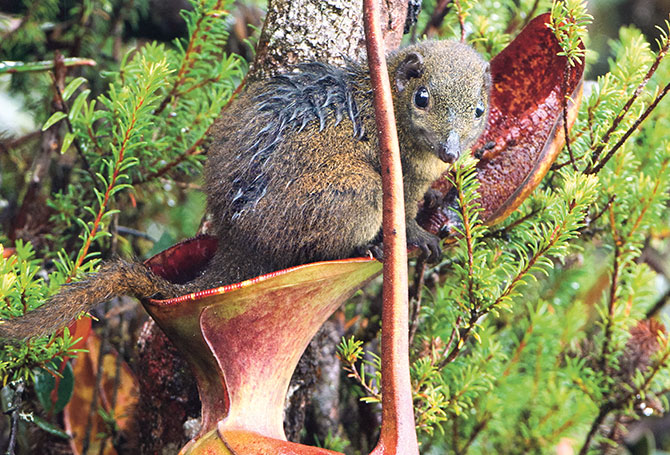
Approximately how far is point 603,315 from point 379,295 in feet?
1.71

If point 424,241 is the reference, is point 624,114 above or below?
above

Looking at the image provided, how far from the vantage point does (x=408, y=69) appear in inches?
60.1

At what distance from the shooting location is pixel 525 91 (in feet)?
4.74

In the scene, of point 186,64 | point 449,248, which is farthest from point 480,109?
point 186,64

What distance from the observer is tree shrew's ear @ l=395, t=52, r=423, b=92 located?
1500 millimetres

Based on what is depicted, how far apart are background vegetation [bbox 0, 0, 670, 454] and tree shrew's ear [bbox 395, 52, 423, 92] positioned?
15 centimetres

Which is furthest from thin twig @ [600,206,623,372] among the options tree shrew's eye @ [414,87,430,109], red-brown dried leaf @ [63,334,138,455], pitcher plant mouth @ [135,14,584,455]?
red-brown dried leaf @ [63,334,138,455]

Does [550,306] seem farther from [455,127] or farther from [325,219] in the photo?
[325,219]

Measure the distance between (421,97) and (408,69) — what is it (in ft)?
0.26

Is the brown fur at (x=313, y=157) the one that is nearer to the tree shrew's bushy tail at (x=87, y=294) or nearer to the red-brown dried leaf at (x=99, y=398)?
the tree shrew's bushy tail at (x=87, y=294)

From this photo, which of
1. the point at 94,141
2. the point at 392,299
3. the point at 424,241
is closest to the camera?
the point at 392,299

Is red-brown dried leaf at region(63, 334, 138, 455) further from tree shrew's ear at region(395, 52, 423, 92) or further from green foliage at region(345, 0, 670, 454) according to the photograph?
tree shrew's ear at region(395, 52, 423, 92)

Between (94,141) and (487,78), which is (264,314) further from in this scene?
(487,78)

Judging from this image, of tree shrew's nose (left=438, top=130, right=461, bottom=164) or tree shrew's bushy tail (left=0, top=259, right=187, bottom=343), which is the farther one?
tree shrew's nose (left=438, top=130, right=461, bottom=164)
